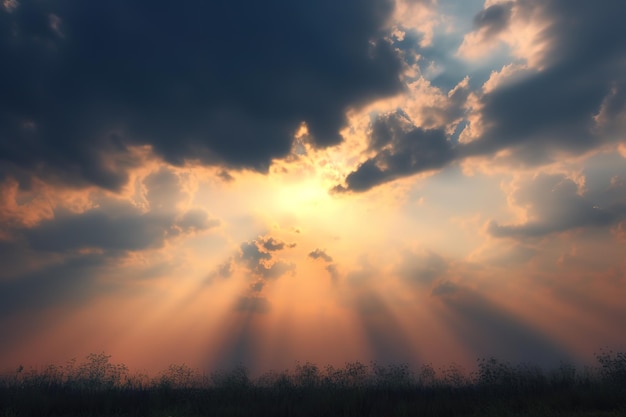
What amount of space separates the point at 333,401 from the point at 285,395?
248 centimetres

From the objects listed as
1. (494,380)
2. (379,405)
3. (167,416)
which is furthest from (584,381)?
(167,416)

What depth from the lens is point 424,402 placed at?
19.7 meters

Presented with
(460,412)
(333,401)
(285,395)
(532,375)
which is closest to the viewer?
(460,412)

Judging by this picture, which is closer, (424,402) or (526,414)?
(526,414)

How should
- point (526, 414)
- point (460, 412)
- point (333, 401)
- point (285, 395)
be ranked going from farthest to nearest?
point (285, 395)
point (333, 401)
point (460, 412)
point (526, 414)

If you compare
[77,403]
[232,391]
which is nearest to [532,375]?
[232,391]

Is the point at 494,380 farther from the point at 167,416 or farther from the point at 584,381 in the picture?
the point at 167,416

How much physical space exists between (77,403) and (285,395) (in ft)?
28.9

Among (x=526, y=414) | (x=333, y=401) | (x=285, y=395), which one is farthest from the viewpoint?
(x=285, y=395)

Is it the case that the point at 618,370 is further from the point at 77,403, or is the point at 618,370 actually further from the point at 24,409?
the point at 24,409

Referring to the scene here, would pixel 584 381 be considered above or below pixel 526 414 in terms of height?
above

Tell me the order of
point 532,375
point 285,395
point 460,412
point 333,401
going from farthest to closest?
point 532,375 → point 285,395 → point 333,401 → point 460,412

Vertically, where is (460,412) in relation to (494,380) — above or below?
below

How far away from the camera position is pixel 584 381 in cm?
2270
